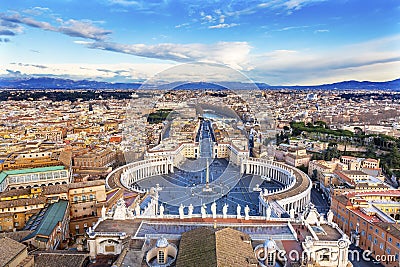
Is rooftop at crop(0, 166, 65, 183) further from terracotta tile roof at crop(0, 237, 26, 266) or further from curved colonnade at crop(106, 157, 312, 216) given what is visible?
terracotta tile roof at crop(0, 237, 26, 266)

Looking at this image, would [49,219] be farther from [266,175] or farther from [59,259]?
[266,175]

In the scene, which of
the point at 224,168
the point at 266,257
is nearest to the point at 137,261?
the point at 266,257

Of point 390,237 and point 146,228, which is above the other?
point 146,228

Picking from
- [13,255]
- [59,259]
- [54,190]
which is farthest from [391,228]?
[54,190]

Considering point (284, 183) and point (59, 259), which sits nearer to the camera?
point (59, 259)

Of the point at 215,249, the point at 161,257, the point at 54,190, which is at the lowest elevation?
the point at 54,190

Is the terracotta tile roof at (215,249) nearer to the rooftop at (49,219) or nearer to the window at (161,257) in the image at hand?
the window at (161,257)

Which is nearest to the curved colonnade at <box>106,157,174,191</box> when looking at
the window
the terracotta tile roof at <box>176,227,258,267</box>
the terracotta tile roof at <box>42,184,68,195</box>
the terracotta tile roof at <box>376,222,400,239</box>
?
the terracotta tile roof at <box>42,184,68,195</box>

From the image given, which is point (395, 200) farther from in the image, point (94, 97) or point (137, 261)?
point (94, 97)
